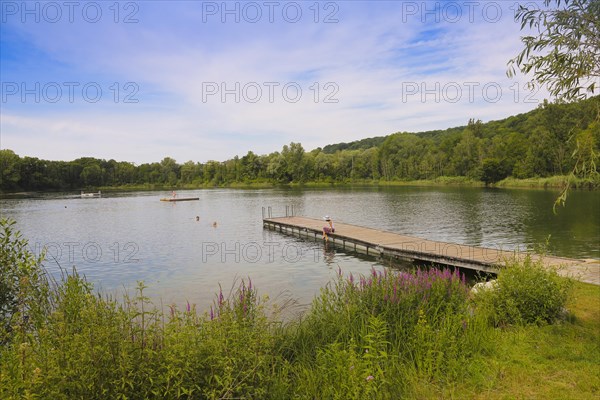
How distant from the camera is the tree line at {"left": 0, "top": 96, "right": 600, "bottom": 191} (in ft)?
279

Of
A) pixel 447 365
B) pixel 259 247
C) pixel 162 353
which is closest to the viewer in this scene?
pixel 162 353

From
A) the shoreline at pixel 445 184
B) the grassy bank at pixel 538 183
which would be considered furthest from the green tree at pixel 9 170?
the grassy bank at pixel 538 183

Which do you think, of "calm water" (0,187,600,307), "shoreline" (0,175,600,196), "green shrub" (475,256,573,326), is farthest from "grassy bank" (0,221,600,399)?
"shoreline" (0,175,600,196)

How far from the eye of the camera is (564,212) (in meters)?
37.1

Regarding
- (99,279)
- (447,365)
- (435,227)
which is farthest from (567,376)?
(435,227)

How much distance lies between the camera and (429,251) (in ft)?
60.6

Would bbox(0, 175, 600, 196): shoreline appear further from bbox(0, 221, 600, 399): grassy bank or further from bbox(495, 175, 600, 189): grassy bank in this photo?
bbox(0, 221, 600, 399): grassy bank

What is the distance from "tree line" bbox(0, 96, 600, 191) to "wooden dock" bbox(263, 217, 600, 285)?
241ft

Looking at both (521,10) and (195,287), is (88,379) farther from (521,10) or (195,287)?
(195,287)

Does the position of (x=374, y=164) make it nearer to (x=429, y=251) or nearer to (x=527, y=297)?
(x=429, y=251)

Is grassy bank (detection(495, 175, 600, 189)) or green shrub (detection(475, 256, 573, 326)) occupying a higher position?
grassy bank (detection(495, 175, 600, 189))

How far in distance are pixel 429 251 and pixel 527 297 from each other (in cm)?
1103

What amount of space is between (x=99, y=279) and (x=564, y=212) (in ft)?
132

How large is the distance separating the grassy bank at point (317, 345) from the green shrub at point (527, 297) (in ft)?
0.09
